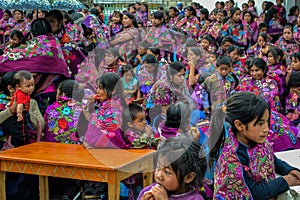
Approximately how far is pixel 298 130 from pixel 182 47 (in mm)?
2549

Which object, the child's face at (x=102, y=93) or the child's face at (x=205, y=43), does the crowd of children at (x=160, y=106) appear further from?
the child's face at (x=205, y=43)

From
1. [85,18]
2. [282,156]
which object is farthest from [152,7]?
[282,156]

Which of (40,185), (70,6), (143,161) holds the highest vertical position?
(70,6)

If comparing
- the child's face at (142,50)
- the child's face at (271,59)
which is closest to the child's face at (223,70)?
the child's face at (271,59)

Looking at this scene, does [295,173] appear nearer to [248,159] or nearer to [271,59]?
[248,159]

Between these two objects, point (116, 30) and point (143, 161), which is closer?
point (143, 161)

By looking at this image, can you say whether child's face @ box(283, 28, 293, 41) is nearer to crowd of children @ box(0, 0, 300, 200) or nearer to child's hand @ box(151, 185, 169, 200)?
crowd of children @ box(0, 0, 300, 200)

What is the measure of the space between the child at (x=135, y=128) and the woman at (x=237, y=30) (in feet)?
19.4

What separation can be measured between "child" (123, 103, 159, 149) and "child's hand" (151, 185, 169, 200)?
148 cm

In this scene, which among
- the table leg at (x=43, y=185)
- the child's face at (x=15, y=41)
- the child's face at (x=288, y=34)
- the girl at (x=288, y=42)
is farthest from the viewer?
the child's face at (x=288, y=34)

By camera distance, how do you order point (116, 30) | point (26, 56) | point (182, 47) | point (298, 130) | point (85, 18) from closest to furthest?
1. point (298, 130)
2. point (26, 56)
3. point (182, 47)
4. point (85, 18)
5. point (116, 30)

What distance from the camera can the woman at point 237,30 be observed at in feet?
31.8

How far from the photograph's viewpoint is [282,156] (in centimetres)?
310

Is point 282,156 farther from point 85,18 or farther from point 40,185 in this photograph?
point 85,18
